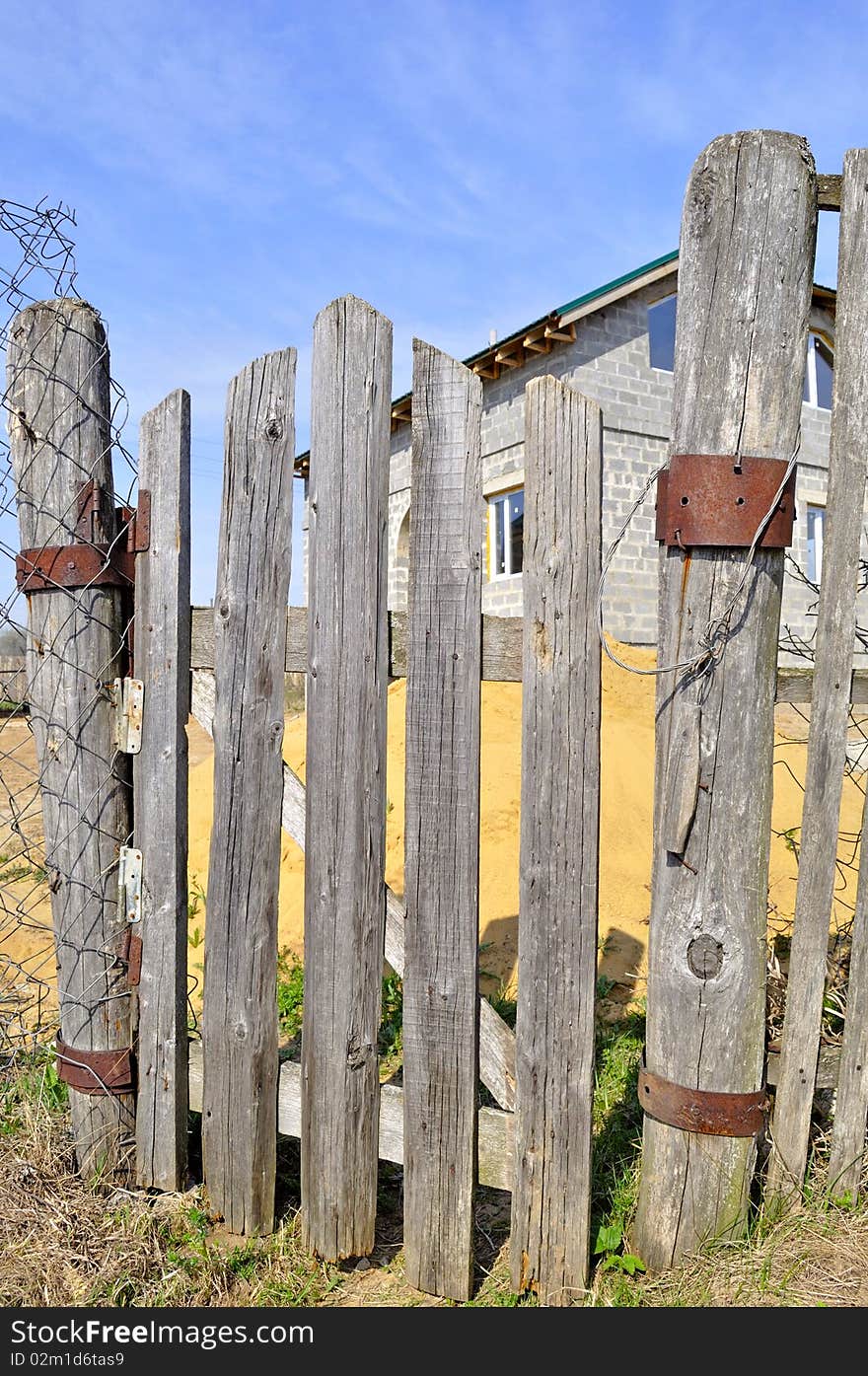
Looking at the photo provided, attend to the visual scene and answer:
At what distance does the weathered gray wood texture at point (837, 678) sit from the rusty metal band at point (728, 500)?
0.64ft

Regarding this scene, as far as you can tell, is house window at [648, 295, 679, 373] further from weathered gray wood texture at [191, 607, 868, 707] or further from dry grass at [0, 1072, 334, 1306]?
dry grass at [0, 1072, 334, 1306]

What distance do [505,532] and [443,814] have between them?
11.9 meters

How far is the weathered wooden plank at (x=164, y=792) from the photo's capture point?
271 cm

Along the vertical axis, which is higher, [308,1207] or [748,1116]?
[748,1116]

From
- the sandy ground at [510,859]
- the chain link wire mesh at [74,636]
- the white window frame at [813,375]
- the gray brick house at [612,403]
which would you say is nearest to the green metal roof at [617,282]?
the gray brick house at [612,403]

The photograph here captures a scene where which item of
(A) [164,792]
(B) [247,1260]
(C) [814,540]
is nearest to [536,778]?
(A) [164,792]

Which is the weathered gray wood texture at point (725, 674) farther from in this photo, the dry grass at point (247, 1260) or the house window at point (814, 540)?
the house window at point (814, 540)

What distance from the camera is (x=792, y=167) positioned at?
2.18 meters

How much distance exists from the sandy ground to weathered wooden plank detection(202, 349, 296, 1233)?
152cm

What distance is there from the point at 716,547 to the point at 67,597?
1866 mm

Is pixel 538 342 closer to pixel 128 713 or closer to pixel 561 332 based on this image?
pixel 561 332

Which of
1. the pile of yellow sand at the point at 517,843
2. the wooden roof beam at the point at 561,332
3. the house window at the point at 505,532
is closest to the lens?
the pile of yellow sand at the point at 517,843

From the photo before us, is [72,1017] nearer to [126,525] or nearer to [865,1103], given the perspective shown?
[126,525]

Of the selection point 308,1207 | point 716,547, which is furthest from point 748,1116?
point 716,547
